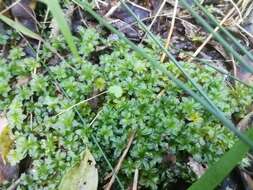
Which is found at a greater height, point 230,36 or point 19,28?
point 230,36

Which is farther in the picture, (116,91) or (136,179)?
(116,91)

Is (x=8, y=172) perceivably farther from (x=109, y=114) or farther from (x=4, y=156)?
(x=109, y=114)

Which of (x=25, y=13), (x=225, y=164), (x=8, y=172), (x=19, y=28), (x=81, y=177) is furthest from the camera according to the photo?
(x=25, y=13)

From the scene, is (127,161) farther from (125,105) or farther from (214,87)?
(214,87)

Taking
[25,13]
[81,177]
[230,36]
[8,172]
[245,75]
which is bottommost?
[8,172]

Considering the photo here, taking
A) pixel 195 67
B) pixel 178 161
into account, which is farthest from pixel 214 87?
pixel 178 161

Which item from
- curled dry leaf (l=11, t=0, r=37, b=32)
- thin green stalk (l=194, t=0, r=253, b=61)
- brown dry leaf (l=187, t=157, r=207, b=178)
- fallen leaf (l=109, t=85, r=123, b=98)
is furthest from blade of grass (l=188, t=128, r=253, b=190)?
curled dry leaf (l=11, t=0, r=37, b=32)

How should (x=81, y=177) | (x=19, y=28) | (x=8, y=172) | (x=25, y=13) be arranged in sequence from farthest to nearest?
(x=25, y=13), (x=19, y=28), (x=8, y=172), (x=81, y=177)

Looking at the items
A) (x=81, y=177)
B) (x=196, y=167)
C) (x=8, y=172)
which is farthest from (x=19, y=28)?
(x=196, y=167)
